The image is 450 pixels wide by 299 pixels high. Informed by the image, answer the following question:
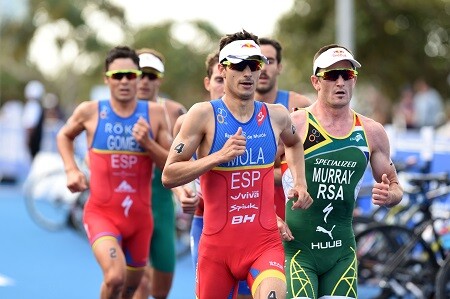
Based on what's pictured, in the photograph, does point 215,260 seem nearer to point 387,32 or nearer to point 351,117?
point 351,117

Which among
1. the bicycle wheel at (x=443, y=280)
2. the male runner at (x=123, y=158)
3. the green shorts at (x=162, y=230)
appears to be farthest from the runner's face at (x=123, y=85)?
the bicycle wheel at (x=443, y=280)

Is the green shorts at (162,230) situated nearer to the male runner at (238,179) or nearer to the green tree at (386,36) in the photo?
the male runner at (238,179)

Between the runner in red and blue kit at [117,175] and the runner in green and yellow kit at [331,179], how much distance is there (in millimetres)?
2246

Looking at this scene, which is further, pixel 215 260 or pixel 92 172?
pixel 92 172

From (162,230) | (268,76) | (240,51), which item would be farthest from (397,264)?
(240,51)

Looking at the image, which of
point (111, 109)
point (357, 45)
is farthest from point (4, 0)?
point (111, 109)

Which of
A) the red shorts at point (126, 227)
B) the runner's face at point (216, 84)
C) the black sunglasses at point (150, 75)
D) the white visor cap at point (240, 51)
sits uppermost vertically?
the black sunglasses at point (150, 75)

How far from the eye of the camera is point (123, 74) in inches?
372

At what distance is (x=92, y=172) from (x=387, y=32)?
72.4ft

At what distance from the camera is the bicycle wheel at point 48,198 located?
18422 mm

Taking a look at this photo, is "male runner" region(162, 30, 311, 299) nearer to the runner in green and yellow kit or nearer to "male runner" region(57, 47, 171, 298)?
the runner in green and yellow kit

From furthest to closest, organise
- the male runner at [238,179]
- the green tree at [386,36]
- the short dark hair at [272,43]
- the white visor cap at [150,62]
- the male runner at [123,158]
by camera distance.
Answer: the green tree at [386,36] → the white visor cap at [150,62] → the short dark hair at [272,43] → the male runner at [123,158] → the male runner at [238,179]

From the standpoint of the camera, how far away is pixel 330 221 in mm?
7457

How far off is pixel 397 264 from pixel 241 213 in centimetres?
383
